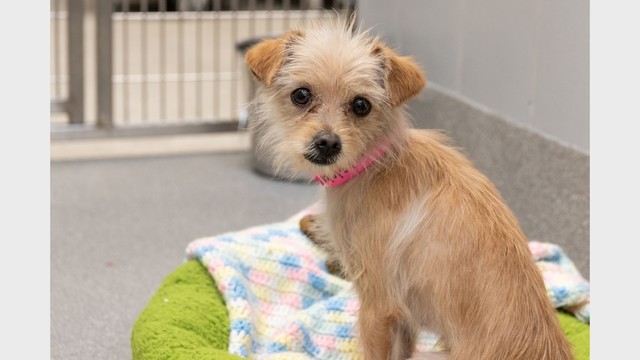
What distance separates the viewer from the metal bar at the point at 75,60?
14.3 ft

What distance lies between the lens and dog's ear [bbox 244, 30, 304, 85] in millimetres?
2004

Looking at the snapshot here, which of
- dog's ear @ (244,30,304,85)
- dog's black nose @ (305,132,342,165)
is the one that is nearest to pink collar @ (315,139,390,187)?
dog's black nose @ (305,132,342,165)

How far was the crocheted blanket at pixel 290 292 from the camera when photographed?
2436mm

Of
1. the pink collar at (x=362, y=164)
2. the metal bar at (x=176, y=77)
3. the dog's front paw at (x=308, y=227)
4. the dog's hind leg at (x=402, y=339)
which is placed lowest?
the dog's hind leg at (x=402, y=339)

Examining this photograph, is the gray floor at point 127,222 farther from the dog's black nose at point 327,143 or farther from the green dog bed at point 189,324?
the dog's black nose at point 327,143

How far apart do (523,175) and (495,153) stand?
0.64ft

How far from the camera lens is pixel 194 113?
5086mm

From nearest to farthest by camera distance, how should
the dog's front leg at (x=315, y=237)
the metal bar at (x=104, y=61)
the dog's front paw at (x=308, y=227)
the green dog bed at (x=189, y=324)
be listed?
the green dog bed at (x=189, y=324) < the dog's front leg at (x=315, y=237) < the dog's front paw at (x=308, y=227) < the metal bar at (x=104, y=61)

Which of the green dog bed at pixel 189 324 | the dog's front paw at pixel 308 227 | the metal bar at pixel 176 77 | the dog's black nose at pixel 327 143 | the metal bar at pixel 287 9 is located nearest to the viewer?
the dog's black nose at pixel 327 143

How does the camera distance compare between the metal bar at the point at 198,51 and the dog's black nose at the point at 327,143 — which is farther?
the metal bar at the point at 198,51

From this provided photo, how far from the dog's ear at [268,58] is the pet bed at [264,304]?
611 millimetres

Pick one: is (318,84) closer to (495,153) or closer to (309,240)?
(309,240)

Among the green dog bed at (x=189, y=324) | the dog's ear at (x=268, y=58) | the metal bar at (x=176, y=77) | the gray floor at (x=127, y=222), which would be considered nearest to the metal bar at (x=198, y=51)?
the metal bar at (x=176, y=77)

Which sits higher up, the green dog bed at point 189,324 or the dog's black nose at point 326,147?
the dog's black nose at point 326,147
